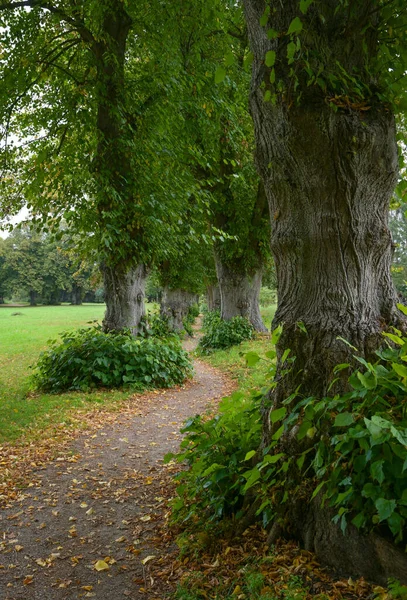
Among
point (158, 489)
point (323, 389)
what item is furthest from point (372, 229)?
point (158, 489)

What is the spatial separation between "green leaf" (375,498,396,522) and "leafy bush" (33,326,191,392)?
320 inches

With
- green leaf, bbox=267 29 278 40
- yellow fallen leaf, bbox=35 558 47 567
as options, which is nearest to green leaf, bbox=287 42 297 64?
green leaf, bbox=267 29 278 40

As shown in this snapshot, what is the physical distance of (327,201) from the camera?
345 centimetres

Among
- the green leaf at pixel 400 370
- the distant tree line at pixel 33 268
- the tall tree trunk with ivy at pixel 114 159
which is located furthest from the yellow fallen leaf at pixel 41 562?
the distant tree line at pixel 33 268

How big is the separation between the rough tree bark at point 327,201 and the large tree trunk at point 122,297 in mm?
7993

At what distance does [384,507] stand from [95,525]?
311cm

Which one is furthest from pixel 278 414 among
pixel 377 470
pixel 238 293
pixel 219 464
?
pixel 238 293

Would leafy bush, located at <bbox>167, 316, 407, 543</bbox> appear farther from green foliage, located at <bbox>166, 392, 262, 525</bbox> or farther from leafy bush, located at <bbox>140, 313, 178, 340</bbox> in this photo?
leafy bush, located at <bbox>140, 313, 178, 340</bbox>

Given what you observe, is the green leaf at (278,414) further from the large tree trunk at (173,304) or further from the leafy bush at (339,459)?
the large tree trunk at (173,304)

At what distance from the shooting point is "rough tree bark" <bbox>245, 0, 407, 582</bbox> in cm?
333

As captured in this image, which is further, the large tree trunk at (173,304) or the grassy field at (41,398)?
the large tree trunk at (173,304)

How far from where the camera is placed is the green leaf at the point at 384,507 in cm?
242

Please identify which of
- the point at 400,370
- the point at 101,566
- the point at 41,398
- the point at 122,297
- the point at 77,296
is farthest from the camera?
the point at 77,296

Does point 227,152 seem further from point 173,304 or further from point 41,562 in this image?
point 41,562
